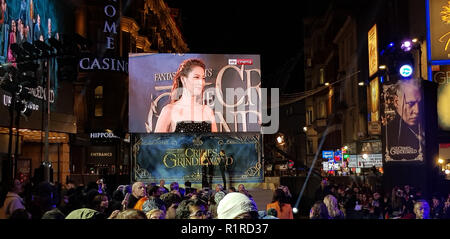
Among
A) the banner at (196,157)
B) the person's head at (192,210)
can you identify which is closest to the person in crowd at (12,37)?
the banner at (196,157)

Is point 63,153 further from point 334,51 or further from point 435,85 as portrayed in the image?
point 334,51

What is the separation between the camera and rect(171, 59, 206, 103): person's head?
2645 centimetres

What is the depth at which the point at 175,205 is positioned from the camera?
6.98 meters

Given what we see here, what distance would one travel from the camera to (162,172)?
26234 mm

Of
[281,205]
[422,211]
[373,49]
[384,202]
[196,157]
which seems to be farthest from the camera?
[373,49]

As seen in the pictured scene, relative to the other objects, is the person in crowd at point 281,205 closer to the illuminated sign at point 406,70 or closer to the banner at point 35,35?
the illuminated sign at point 406,70

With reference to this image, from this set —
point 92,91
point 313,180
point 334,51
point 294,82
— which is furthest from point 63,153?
point 294,82

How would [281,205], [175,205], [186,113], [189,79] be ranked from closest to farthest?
[175,205], [281,205], [186,113], [189,79]

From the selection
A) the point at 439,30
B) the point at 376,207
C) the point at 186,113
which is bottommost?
the point at 376,207

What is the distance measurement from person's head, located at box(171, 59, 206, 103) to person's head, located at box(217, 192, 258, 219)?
71.8 ft

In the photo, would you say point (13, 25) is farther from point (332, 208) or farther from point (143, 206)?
point (332, 208)

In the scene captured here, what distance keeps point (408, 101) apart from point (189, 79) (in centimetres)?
1074

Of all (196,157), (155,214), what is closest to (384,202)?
(196,157)

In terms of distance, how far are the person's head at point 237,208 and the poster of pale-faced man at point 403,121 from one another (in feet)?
55.6
